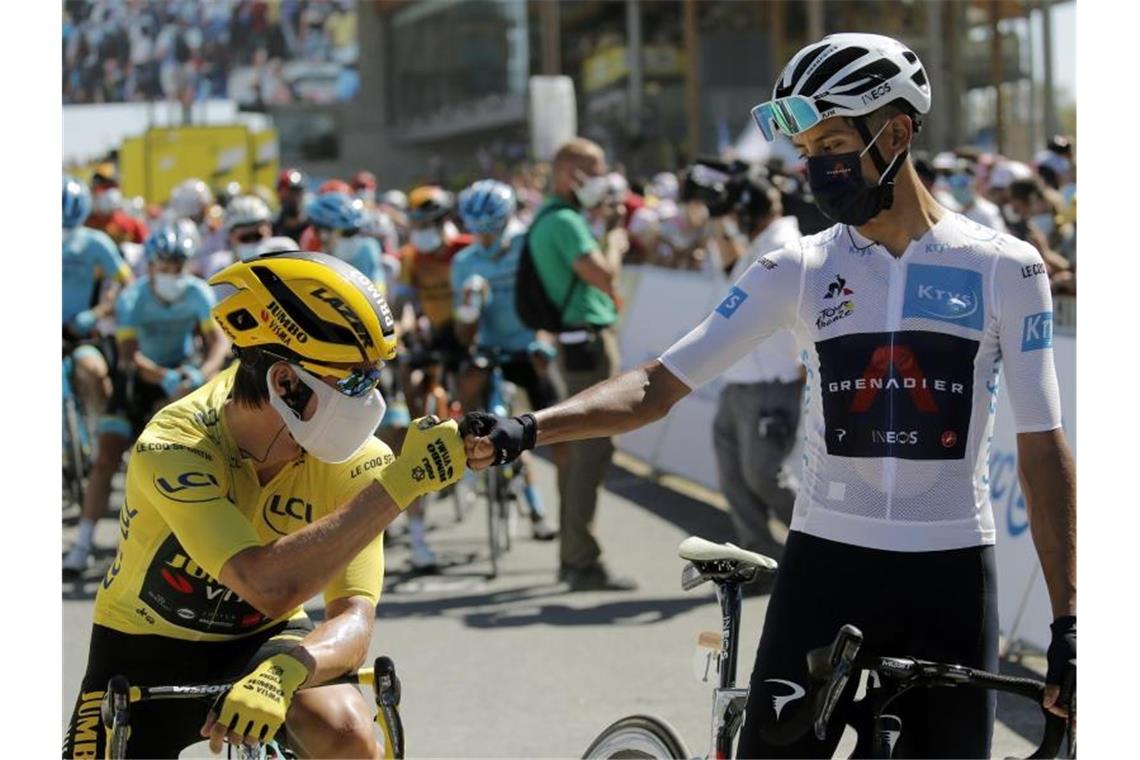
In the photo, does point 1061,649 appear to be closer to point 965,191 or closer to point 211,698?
point 211,698

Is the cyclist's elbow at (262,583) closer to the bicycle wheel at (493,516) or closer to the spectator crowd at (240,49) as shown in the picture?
the bicycle wheel at (493,516)

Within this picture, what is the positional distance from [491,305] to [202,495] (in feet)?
23.9

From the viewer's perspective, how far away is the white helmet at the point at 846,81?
11.4 ft

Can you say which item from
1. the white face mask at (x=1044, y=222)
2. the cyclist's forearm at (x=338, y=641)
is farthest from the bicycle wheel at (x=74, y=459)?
the cyclist's forearm at (x=338, y=641)

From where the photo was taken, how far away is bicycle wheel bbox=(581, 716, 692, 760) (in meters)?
3.88

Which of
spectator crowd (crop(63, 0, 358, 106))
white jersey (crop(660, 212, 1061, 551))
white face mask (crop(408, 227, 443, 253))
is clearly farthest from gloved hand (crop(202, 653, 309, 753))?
spectator crowd (crop(63, 0, 358, 106))

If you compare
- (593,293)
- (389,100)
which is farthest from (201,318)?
(389,100)

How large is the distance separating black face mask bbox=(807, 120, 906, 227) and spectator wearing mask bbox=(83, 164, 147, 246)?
15068 millimetres

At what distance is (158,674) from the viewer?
3742 mm

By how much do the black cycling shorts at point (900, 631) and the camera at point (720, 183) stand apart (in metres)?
5.60

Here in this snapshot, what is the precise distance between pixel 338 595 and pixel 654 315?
10800 mm

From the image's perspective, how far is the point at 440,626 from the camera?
28.0 ft

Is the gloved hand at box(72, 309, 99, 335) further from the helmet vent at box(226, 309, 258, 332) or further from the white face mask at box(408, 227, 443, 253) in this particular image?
the helmet vent at box(226, 309, 258, 332)

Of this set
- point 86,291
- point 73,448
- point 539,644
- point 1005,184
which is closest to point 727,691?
point 539,644
